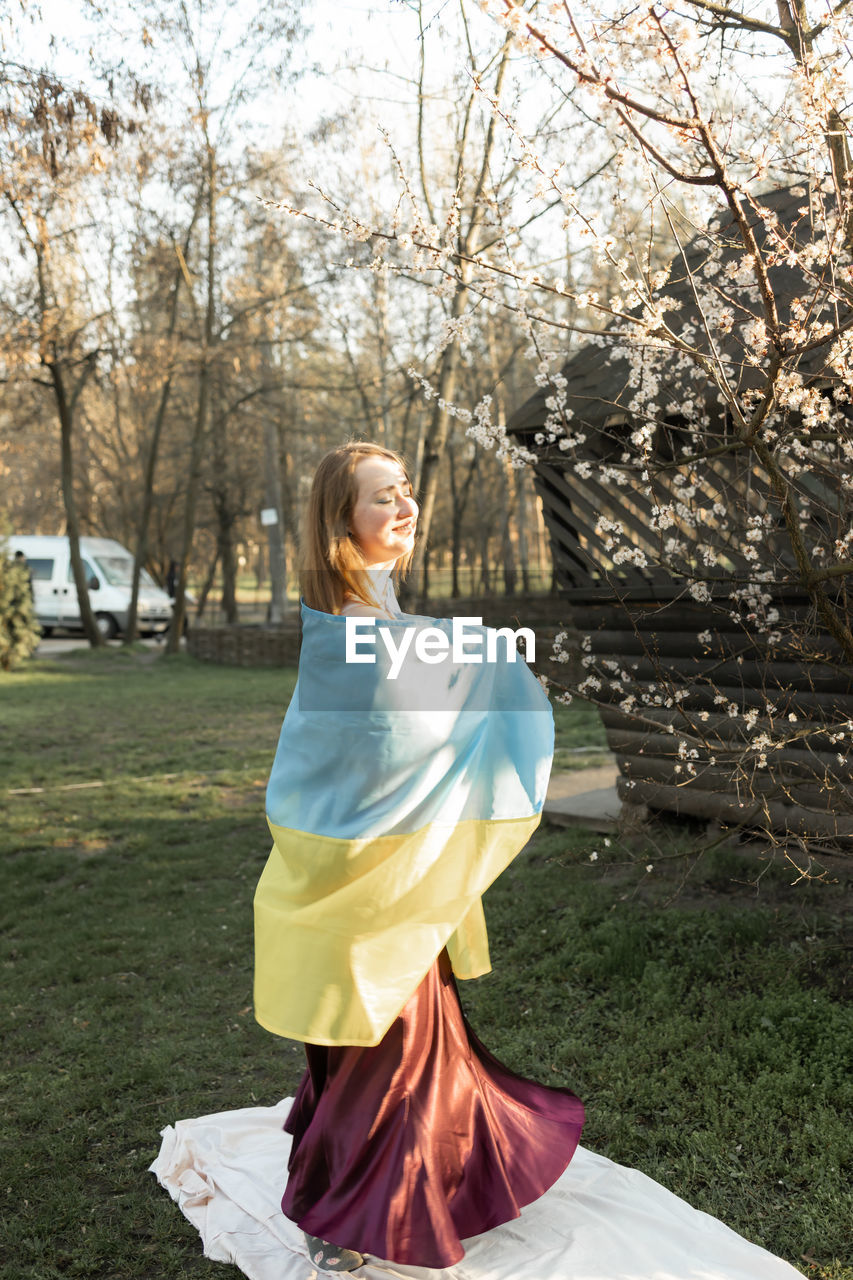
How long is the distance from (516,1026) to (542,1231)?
1499mm

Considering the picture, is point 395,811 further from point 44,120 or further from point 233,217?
point 233,217

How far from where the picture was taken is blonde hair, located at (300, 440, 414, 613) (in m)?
2.67

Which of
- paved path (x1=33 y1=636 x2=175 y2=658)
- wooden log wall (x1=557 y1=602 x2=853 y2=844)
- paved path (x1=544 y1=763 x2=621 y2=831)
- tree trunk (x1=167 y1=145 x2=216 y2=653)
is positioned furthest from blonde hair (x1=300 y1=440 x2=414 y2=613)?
paved path (x1=33 y1=636 x2=175 y2=658)

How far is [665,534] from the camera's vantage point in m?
5.19

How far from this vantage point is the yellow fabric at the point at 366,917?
2500 millimetres

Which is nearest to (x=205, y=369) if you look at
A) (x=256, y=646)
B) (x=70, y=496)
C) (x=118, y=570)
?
(x=70, y=496)

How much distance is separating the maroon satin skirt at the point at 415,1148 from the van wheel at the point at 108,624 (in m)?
21.7

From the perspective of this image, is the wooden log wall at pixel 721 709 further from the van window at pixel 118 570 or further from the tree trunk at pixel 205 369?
the van window at pixel 118 570

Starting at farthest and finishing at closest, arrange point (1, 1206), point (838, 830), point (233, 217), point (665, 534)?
point (233, 217)
point (665, 534)
point (838, 830)
point (1, 1206)

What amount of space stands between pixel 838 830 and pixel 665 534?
1.66 metres

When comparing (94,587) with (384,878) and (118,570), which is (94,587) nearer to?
(118,570)

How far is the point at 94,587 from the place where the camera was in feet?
75.7

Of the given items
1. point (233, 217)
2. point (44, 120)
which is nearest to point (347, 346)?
point (233, 217)

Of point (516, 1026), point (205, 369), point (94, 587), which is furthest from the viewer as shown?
point (94, 587)
